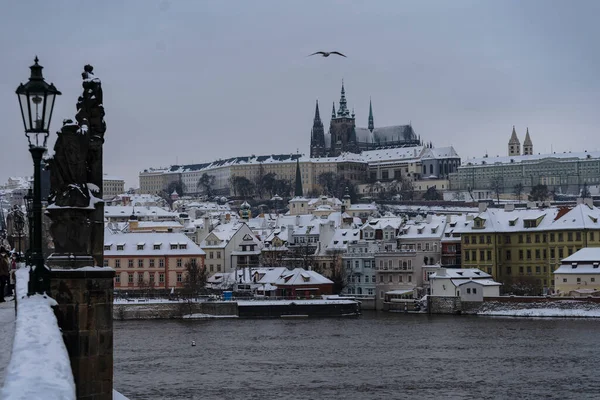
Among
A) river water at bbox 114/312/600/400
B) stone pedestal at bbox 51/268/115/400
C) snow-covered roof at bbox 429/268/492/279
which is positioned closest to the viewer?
stone pedestal at bbox 51/268/115/400

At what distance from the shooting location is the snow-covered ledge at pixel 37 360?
654 centimetres

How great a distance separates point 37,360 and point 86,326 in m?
2.54

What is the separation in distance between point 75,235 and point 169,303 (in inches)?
2315

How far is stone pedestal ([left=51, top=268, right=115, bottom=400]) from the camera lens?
388 inches

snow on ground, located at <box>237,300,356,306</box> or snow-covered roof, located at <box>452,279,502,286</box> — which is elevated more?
snow-covered roof, located at <box>452,279,502,286</box>

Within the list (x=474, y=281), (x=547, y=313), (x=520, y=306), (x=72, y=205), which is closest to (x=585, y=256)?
(x=520, y=306)

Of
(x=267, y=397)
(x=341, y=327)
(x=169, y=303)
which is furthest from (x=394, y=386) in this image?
(x=169, y=303)

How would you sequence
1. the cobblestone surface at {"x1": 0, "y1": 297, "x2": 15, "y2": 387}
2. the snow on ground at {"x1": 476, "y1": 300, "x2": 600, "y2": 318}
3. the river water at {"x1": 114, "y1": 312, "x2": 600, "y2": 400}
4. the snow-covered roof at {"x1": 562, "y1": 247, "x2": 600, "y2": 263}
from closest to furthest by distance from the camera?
1. the cobblestone surface at {"x1": 0, "y1": 297, "x2": 15, "y2": 387}
2. the river water at {"x1": 114, "y1": 312, "x2": 600, "y2": 400}
3. the snow on ground at {"x1": 476, "y1": 300, "x2": 600, "y2": 318}
4. the snow-covered roof at {"x1": 562, "y1": 247, "x2": 600, "y2": 263}

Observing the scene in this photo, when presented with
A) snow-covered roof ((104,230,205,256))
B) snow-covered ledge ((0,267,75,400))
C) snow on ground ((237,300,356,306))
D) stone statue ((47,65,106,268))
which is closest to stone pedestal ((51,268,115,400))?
stone statue ((47,65,106,268))

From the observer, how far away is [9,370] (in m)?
7.01

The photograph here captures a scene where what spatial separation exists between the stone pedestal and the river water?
68.3ft

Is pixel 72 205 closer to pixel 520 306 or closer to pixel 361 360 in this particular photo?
pixel 361 360

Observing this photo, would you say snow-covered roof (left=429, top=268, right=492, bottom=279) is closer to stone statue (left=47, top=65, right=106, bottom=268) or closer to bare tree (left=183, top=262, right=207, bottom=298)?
bare tree (left=183, top=262, right=207, bottom=298)

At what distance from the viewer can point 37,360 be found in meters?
7.41
